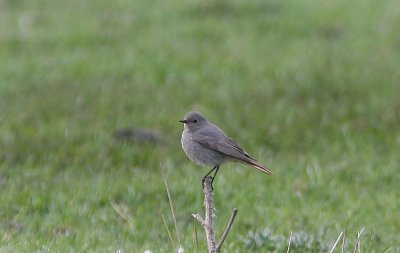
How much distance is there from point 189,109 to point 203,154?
408 centimetres

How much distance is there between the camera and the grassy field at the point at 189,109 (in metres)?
7.44

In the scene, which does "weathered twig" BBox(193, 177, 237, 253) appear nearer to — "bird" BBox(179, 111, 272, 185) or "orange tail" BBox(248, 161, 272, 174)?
"orange tail" BBox(248, 161, 272, 174)

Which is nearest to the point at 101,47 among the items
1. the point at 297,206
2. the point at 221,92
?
the point at 221,92

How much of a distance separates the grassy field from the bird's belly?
61 centimetres

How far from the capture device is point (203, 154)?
6262 mm

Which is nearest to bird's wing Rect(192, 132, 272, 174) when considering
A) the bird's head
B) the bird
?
the bird

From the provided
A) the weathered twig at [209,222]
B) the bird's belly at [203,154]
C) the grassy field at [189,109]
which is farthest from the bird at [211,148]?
the weathered twig at [209,222]

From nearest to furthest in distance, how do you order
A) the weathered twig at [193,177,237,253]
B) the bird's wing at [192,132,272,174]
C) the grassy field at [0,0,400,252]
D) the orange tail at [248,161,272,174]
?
the weathered twig at [193,177,237,253], the orange tail at [248,161,272,174], the bird's wing at [192,132,272,174], the grassy field at [0,0,400,252]

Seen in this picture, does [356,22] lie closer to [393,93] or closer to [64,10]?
[393,93]

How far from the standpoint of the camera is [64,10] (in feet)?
46.4

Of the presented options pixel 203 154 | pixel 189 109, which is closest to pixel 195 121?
pixel 203 154

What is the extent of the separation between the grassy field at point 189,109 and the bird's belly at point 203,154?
606 mm

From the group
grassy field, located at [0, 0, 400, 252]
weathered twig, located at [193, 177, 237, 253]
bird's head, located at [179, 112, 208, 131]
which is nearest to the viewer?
weathered twig, located at [193, 177, 237, 253]

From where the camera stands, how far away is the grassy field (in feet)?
24.4
